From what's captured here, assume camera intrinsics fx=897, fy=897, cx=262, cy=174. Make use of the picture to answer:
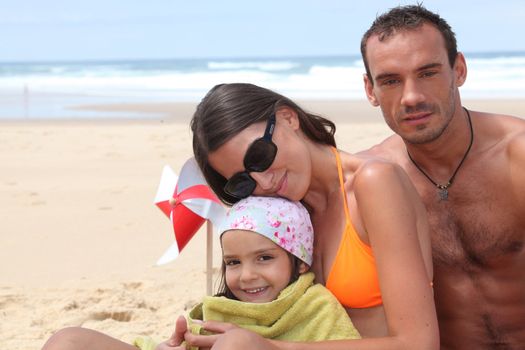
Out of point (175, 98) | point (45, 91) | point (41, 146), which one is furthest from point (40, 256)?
point (45, 91)

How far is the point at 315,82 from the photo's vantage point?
114 feet

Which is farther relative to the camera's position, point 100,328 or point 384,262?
point 100,328

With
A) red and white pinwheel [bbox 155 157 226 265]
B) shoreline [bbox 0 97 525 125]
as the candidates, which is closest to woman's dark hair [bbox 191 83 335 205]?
red and white pinwheel [bbox 155 157 226 265]

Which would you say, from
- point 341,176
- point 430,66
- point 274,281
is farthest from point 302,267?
point 430,66

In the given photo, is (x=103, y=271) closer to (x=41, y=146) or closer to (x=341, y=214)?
(x=341, y=214)

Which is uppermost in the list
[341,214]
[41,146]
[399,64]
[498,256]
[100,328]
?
[399,64]

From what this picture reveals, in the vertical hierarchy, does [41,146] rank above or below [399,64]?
below

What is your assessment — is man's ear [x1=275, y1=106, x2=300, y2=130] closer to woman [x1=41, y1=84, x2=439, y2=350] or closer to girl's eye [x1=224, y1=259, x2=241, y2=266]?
woman [x1=41, y1=84, x2=439, y2=350]

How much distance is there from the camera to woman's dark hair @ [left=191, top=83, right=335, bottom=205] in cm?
339

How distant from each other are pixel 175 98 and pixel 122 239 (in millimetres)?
19686

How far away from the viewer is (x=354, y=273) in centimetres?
327

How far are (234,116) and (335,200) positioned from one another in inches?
19.9

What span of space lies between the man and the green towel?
754mm

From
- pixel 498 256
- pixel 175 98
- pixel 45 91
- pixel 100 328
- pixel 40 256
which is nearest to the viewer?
pixel 498 256
